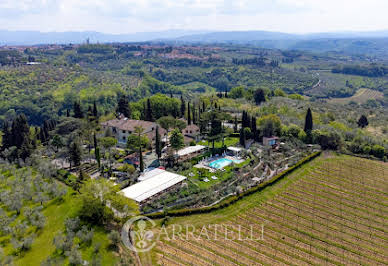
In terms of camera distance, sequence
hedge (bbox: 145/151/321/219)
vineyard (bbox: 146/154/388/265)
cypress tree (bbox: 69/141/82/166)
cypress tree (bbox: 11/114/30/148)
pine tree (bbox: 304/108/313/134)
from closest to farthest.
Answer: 1. vineyard (bbox: 146/154/388/265)
2. hedge (bbox: 145/151/321/219)
3. cypress tree (bbox: 69/141/82/166)
4. cypress tree (bbox: 11/114/30/148)
5. pine tree (bbox: 304/108/313/134)

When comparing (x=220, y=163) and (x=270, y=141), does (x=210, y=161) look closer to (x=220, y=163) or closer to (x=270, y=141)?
(x=220, y=163)

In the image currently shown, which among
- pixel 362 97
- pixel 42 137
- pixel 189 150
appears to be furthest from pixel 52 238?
pixel 362 97

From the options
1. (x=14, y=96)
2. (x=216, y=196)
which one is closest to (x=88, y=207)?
(x=216, y=196)

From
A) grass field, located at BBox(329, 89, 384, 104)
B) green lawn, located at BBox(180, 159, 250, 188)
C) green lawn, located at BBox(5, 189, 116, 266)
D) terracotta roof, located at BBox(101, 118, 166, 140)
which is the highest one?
terracotta roof, located at BBox(101, 118, 166, 140)

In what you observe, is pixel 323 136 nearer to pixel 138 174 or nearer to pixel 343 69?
pixel 138 174

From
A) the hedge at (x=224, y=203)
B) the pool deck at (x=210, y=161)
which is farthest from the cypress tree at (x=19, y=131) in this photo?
the hedge at (x=224, y=203)

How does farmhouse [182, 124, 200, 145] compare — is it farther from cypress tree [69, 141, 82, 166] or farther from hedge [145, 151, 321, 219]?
hedge [145, 151, 321, 219]

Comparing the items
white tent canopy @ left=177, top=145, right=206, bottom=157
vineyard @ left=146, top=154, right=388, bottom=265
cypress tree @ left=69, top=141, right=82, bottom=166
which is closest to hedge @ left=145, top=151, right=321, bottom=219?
vineyard @ left=146, top=154, right=388, bottom=265
